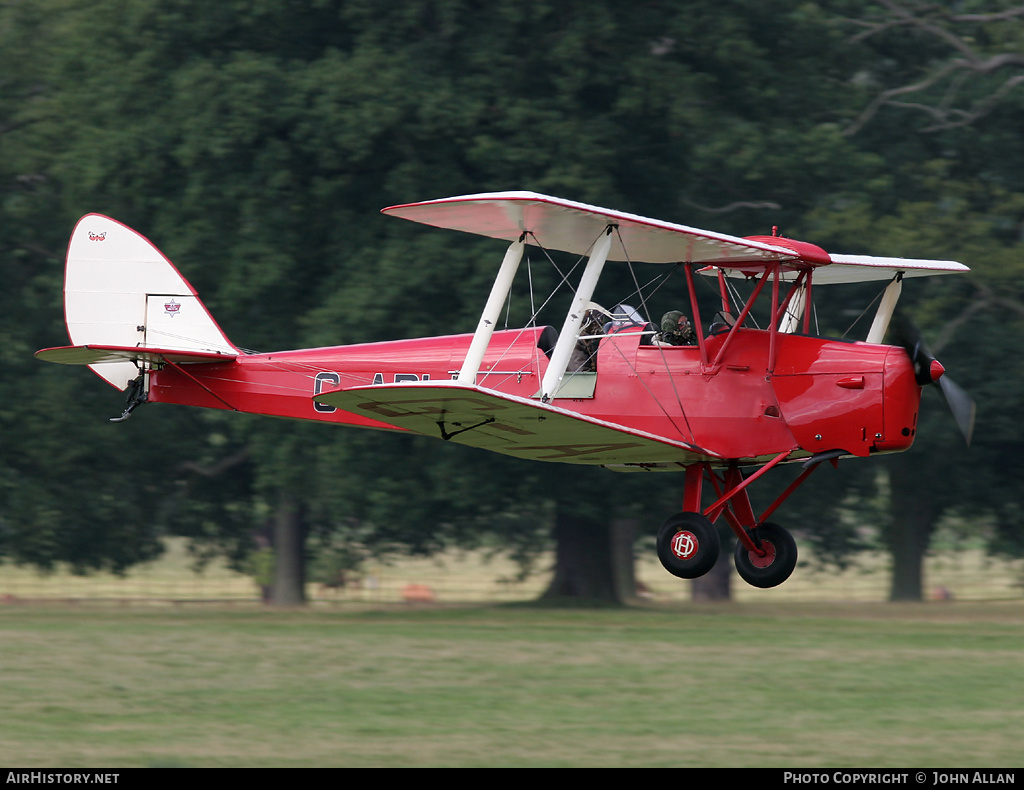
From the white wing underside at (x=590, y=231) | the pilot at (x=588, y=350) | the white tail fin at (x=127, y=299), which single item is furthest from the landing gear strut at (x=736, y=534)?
the white tail fin at (x=127, y=299)

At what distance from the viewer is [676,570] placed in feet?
33.9

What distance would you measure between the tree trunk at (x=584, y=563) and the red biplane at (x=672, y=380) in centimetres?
1651

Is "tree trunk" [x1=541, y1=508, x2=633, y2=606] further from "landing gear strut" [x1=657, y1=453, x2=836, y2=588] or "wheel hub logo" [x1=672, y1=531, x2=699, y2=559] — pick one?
"wheel hub logo" [x1=672, y1=531, x2=699, y2=559]

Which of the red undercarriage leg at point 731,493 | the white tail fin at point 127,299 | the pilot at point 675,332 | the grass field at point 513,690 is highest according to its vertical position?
the white tail fin at point 127,299

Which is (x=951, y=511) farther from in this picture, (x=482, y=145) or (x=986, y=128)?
(x=482, y=145)

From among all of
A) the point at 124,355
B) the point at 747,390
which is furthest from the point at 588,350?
the point at 124,355

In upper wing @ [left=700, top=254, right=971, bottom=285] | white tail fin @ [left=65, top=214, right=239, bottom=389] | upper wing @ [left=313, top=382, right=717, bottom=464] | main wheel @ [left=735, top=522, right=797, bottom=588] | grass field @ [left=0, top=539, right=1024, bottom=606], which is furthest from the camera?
grass field @ [left=0, top=539, right=1024, bottom=606]

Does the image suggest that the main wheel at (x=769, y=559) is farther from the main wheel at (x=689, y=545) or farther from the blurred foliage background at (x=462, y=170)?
the blurred foliage background at (x=462, y=170)

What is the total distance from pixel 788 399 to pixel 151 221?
1791cm

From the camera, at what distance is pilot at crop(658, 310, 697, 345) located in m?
11.2

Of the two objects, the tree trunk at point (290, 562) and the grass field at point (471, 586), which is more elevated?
the tree trunk at point (290, 562)

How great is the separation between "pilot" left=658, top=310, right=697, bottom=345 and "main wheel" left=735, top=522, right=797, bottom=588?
1751mm

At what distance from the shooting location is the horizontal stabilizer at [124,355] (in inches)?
470

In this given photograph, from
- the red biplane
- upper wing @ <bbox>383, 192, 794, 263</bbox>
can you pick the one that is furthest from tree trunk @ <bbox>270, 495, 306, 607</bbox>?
upper wing @ <bbox>383, 192, 794, 263</bbox>
